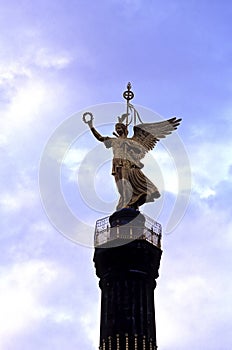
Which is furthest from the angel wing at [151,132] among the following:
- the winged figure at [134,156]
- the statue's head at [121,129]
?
the statue's head at [121,129]

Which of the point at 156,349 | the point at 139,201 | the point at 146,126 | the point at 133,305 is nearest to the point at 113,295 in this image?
the point at 133,305

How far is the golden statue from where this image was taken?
6856 cm

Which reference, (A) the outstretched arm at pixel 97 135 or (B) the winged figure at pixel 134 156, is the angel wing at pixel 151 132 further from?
(A) the outstretched arm at pixel 97 135

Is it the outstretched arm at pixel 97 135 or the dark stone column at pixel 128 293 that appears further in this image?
the outstretched arm at pixel 97 135

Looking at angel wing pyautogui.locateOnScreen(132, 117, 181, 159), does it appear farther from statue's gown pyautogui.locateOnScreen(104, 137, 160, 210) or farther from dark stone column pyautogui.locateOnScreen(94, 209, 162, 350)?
dark stone column pyautogui.locateOnScreen(94, 209, 162, 350)

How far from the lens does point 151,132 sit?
73562 mm

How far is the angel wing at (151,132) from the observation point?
72500 mm

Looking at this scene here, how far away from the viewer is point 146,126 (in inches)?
2904

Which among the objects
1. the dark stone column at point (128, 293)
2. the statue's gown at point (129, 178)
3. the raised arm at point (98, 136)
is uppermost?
the raised arm at point (98, 136)

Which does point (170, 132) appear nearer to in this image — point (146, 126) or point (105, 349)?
point (146, 126)

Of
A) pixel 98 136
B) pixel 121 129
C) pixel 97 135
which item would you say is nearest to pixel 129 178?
pixel 121 129

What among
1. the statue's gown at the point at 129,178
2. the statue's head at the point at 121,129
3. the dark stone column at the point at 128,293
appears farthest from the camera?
the statue's head at the point at 121,129

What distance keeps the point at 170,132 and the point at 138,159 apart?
562cm

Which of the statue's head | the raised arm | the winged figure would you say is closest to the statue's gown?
the winged figure
